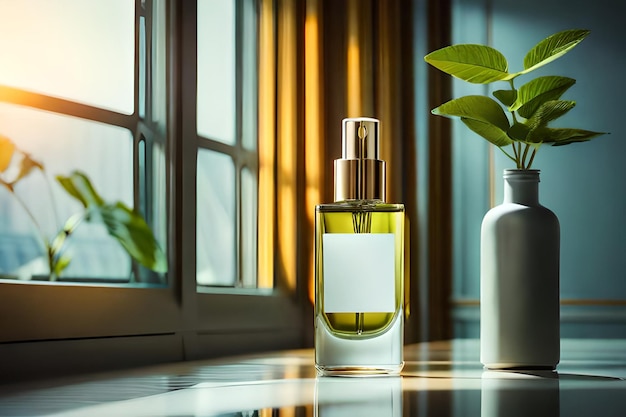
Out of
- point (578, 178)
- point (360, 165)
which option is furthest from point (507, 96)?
point (578, 178)

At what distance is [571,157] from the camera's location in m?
1.69

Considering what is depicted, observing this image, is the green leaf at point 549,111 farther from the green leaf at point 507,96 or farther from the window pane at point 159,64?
the window pane at point 159,64

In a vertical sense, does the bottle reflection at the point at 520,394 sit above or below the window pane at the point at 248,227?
below

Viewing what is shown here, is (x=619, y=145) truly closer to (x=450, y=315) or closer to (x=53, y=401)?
(x=450, y=315)

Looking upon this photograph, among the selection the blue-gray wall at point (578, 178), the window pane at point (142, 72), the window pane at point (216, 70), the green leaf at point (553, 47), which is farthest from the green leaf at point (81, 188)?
the blue-gray wall at point (578, 178)

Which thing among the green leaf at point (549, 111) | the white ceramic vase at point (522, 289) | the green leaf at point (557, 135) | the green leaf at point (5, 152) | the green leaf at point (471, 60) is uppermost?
the green leaf at point (471, 60)

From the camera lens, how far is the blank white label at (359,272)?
77 cm

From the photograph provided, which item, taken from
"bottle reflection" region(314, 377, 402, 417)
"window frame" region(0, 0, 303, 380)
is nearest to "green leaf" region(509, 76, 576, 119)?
"bottle reflection" region(314, 377, 402, 417)

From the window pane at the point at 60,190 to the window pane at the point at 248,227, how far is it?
0.92 ft

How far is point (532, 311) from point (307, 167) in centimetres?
63

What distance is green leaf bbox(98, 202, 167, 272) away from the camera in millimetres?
965

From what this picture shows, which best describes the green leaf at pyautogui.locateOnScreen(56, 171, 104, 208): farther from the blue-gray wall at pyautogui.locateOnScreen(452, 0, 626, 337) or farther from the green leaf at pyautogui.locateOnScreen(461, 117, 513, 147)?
the blue-gray wall at pyautogui.locateOnScreen(452, 0, 626, 337)

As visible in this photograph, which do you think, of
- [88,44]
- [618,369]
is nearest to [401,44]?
[88,44]

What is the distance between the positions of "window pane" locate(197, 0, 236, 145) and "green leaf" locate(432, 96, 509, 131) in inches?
17.2
